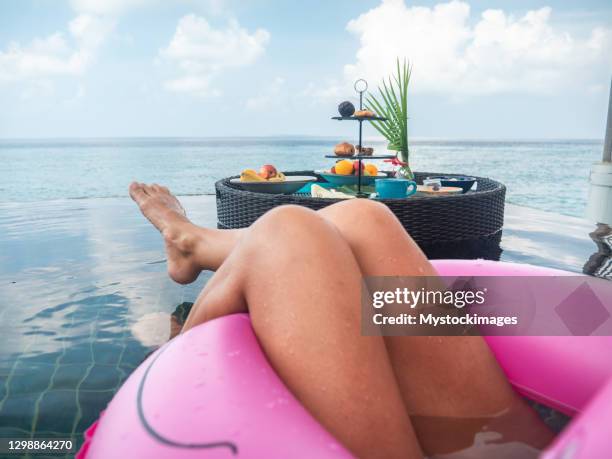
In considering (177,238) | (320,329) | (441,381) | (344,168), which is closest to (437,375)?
(441,381)

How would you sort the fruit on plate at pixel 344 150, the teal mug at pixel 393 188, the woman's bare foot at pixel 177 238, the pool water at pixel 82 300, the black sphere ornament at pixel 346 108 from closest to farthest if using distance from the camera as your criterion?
the pool water at pixel 82 300 → the woman's bare foot at pixel 177 238 → the teal mug at pixel 393 188 → the black sphere ornament at pixel 346 108 → the fruit on plate at pixel 344 150

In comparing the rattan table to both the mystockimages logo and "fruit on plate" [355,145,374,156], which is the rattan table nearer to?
"fruit on plate" [355,145,374,156]

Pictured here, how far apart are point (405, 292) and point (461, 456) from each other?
0.29m

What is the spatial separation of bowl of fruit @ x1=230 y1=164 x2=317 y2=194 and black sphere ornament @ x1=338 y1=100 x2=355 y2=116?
0.60 m

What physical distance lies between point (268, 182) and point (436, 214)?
39.5 inches

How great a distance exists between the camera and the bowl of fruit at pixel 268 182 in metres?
2.81

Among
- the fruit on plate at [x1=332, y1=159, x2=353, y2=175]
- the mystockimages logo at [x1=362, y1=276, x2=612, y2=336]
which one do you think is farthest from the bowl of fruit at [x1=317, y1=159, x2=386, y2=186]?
the mystockimages logo at [x1=362, y1=276, x2=612, y2=336]

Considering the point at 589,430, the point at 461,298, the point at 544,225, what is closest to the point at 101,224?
the point at 461,298

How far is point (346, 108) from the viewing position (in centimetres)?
241

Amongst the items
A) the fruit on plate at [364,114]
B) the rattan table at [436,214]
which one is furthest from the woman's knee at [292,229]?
the fruit on plate at [364,114]

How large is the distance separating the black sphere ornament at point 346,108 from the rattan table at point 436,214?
1.58 feet

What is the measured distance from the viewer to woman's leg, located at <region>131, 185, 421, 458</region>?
677mm

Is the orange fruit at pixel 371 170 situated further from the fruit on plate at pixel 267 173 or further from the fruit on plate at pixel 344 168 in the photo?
the fruit on plate at pixel 267 173

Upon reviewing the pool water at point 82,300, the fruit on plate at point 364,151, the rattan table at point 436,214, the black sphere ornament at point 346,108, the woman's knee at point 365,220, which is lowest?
the pool water at point 82,300
